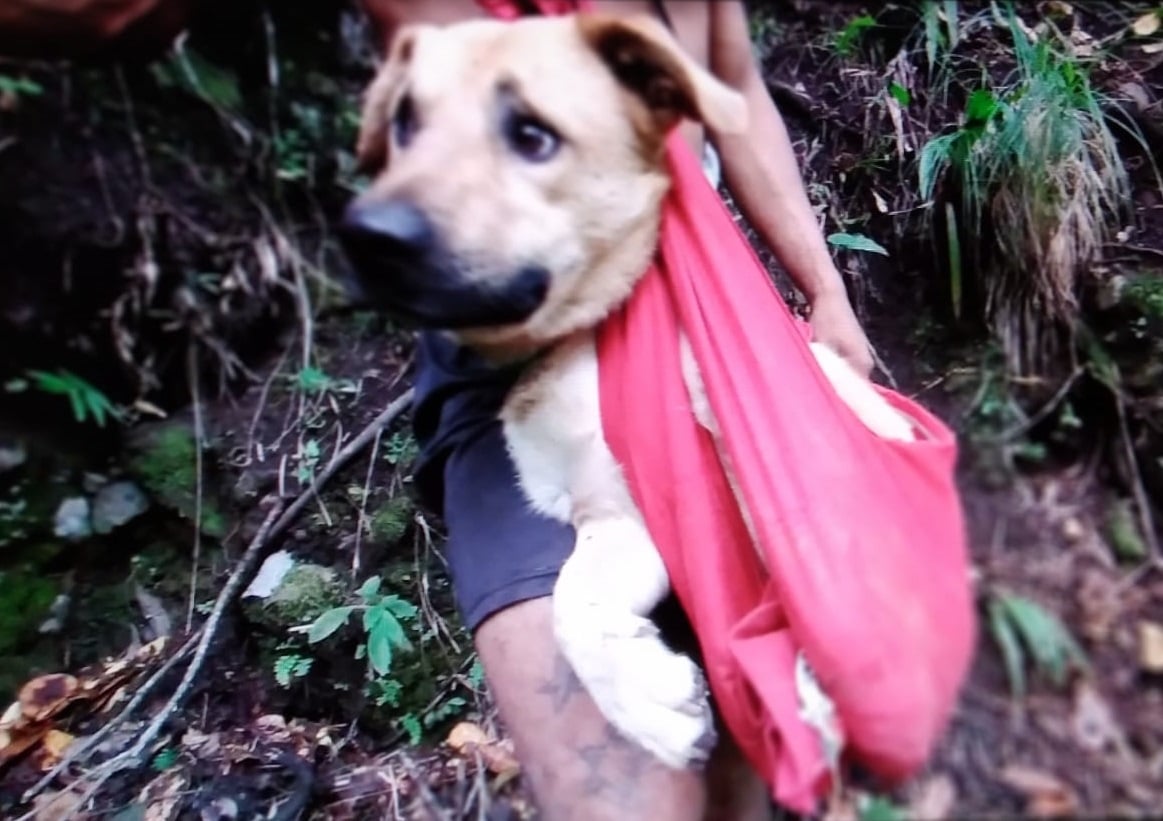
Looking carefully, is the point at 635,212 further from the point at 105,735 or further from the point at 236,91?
the point at 236,91

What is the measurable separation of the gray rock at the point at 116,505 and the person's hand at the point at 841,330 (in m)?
1.38

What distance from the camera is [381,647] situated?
157 centimetres

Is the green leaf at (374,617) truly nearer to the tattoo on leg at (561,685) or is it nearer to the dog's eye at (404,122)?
the tattoo on leg at (561,685)

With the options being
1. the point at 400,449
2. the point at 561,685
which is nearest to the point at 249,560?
the point at 400,449

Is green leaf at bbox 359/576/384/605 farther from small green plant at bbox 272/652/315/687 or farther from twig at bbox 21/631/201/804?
twig at bbox 21/631/201/804

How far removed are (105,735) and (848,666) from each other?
1312 mm

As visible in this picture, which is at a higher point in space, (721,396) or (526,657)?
(721,396)

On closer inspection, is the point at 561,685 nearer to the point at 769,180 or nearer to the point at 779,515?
the point at 779,515

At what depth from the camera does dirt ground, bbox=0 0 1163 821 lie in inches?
29.0

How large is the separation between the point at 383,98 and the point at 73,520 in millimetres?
1236

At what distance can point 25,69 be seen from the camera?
2.23 meters

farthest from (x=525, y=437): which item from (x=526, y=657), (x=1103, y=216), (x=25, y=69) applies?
(x=25, y=69)

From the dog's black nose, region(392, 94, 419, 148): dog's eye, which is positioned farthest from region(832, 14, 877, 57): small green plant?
the dog's black nose

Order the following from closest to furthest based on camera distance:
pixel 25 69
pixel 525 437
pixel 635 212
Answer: pixel 635 212, pixel 525 437, pixel 25 69
